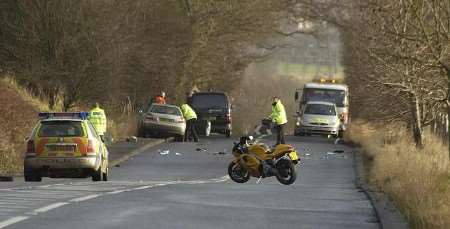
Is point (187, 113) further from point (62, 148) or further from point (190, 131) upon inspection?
point (62, 148)

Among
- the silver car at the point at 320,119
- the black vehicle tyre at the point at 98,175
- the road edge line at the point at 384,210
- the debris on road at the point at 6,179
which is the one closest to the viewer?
the road edge line at the point at 384,210

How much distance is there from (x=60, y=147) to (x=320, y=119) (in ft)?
95.6

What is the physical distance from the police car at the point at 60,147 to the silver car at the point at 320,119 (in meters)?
28.5

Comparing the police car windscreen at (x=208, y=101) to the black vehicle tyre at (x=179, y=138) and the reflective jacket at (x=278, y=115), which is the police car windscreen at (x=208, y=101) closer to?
the black vehicle tyre at (x=179, y=138)

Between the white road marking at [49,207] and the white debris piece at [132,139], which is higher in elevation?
the white debris piece at [132,139]

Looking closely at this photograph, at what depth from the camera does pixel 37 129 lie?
24.2 meters

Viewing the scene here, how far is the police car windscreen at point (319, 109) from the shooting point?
52.4 m

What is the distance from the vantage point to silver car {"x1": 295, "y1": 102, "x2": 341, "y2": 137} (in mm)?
52250

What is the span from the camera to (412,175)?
24297mm

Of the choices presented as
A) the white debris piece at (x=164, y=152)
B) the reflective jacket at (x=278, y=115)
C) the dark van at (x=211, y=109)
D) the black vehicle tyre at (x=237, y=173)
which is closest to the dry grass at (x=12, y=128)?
the white debris piece at (x=164, y=152)

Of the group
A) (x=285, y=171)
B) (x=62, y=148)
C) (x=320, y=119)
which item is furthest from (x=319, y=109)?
(x=285, y=171)

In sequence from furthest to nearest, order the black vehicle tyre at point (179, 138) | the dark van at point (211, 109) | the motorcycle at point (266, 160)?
the dark van at point (211, 109)
the black vehicle tyre at point (179, 138)
the motorcycle at point (266, 160)

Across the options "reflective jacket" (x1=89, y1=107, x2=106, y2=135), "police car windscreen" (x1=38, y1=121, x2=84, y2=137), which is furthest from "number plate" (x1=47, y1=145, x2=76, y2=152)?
"reflective jacket" (x1=89, y1=107, x2=106, y2=135)

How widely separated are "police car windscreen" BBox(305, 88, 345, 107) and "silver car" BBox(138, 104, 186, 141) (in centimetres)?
1184
